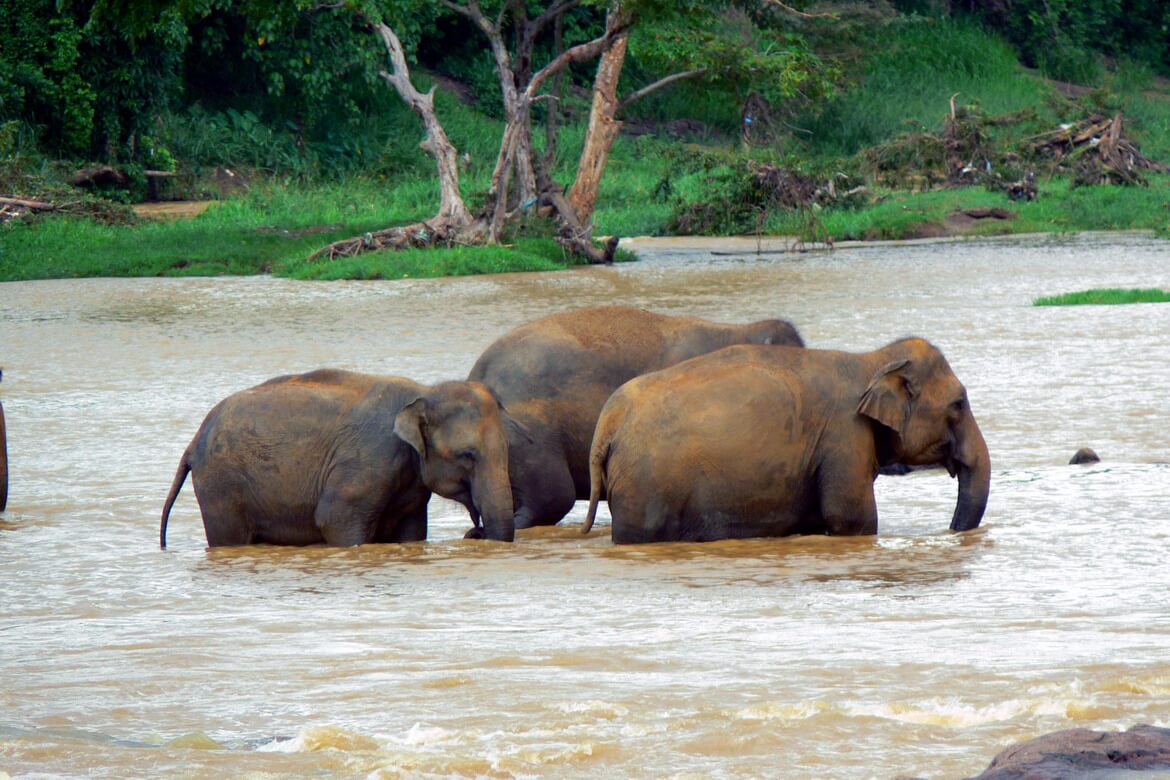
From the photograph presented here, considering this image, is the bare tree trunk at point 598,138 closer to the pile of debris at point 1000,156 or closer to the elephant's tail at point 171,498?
the pile of debris at point 1000,156

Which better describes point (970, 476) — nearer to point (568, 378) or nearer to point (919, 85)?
point (568, 378)

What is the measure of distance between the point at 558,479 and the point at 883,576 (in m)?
2.15

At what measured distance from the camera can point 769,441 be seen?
727cm

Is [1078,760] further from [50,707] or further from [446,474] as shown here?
[446,474]

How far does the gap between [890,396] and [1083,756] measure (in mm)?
4084

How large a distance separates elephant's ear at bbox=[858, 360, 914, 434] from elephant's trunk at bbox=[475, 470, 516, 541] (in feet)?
4.81

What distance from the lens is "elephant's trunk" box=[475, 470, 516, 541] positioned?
7344 mm

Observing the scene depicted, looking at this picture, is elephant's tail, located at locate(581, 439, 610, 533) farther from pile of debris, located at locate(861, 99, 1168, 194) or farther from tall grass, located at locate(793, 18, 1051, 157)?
tall grass, located at locate(793, 18, 1051, 157)

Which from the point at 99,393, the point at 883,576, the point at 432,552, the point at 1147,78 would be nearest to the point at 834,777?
the point at 883,576

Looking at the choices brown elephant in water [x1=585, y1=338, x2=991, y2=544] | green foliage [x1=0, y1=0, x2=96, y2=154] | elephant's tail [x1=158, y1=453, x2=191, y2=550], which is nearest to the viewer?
brown elephant in water [x1=585, y1=338, x2=991, y2=544]

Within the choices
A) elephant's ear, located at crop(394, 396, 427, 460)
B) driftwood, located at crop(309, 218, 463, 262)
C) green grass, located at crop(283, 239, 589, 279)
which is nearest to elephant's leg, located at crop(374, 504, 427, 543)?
elephant's ear, located at crop(394, 396, 427, 460)

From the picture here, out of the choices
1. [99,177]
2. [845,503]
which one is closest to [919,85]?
[99,177]

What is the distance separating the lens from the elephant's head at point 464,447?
735 centimetres

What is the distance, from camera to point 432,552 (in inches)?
285
